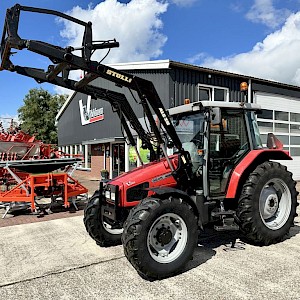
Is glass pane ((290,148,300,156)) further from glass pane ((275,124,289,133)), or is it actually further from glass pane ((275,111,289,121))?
glass pane ((275,111,289,121))

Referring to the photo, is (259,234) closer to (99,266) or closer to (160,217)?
(160,217)

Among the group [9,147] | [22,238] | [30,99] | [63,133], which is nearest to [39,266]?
[22,238]

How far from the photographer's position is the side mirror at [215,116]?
426cm

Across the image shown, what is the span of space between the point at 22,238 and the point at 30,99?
116 ft

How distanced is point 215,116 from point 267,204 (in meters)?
1.86

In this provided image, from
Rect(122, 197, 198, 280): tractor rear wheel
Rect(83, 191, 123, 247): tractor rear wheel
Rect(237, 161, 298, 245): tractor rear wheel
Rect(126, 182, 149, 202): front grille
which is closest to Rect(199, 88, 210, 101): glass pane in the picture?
Rect(237, 161, 298, 245): tractor rear wheel

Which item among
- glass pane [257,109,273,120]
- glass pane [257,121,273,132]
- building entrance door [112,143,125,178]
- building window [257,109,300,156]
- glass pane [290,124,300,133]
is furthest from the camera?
building entrance door [112,143,125,178]

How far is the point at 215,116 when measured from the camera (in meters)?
4.29

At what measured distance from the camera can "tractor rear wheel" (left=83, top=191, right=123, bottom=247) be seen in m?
4.60

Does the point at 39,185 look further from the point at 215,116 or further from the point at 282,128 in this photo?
the point at 282,128

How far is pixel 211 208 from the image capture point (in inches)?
178

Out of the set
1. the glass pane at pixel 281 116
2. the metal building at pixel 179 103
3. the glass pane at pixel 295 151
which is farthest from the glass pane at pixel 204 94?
the glass pane at pixel 295 151

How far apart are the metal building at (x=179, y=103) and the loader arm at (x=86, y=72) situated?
434cm

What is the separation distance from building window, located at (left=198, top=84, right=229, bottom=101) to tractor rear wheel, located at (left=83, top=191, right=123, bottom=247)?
838cm
